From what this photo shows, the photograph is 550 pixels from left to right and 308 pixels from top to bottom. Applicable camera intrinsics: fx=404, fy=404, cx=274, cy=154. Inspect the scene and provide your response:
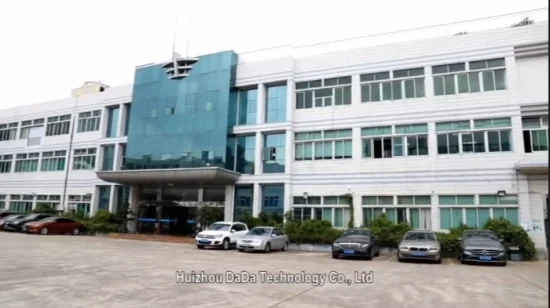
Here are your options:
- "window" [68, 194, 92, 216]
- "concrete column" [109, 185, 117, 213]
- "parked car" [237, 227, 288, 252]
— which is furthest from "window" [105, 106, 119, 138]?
"parked car" [237, 227, 288, 252]

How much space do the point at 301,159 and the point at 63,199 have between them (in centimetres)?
2326

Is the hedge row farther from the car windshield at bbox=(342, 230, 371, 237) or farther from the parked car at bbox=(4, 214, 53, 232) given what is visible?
the parked car at bbox=(4, 214, 53, 232)

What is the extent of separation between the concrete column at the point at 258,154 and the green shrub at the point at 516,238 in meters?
14.4

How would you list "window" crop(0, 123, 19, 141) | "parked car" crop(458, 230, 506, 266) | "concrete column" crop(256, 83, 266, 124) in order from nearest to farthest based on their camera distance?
"parked car" crop(458, 230, 506, 266), "concrete column" crop(256, 83, 266, 124), "window" crop(0, 123, 19, 141)

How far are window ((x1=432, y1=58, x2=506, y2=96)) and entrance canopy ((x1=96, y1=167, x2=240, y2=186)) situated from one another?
1413 centimetres

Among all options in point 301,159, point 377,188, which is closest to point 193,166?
point 301,159

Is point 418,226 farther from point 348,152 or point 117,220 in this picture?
point 117,220

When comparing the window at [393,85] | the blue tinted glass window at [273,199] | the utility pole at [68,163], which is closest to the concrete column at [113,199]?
the utility pole at [68,163]

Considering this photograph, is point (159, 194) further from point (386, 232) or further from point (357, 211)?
point (386, 232)

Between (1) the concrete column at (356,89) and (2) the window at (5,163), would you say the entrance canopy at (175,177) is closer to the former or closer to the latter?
(1) the concrete column at (356,89)

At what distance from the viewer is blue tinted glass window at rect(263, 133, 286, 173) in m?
27.1

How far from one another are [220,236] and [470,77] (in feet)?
54.6

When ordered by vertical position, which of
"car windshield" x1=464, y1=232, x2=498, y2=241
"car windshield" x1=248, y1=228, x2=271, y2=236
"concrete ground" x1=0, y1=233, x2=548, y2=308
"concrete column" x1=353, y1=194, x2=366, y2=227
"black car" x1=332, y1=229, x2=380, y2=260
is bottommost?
"concrete ground" x1=0, y1=233, x2=548, y2=308

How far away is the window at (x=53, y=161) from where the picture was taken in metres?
37.9
